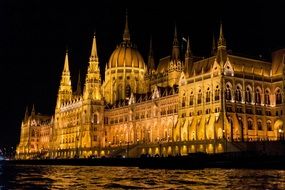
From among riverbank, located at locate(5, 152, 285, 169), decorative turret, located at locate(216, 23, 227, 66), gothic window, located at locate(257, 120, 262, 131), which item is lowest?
riverbank, located at locate(5, 152, 285, 169)

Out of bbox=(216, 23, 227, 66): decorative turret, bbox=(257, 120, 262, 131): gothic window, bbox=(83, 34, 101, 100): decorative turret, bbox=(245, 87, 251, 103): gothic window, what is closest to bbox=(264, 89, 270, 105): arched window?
bbox=(245, 87, 251, 103): gothic window

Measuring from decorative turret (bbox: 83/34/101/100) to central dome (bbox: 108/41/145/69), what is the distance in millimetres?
8473

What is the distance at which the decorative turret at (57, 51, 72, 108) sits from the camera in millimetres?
191938

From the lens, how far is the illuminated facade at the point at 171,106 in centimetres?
10956

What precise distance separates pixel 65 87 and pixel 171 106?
7538 centimetres

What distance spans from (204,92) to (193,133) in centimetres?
1038

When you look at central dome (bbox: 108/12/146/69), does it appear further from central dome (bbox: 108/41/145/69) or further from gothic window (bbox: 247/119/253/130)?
gothic window (bbox: 247/119/253/130)

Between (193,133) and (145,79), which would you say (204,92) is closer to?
(193,133)

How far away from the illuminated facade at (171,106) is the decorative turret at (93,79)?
1.24 ft

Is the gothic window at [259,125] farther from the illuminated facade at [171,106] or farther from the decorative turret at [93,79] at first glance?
the decorative turret at [93,79]

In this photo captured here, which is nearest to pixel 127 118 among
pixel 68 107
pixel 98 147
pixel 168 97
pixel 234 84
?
pixel 98 147

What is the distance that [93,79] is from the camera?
168625mm

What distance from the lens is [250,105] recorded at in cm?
11225

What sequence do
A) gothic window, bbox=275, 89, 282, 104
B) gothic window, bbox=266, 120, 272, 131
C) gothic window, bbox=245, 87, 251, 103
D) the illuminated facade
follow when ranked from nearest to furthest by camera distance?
1. the illuminated facade
2. gothic window, bbox=245, 87, 251, 103
3. gothic window, bbox=266, 120, 272, 131
4. gothic window, bbox=275, 89, 282, 104
